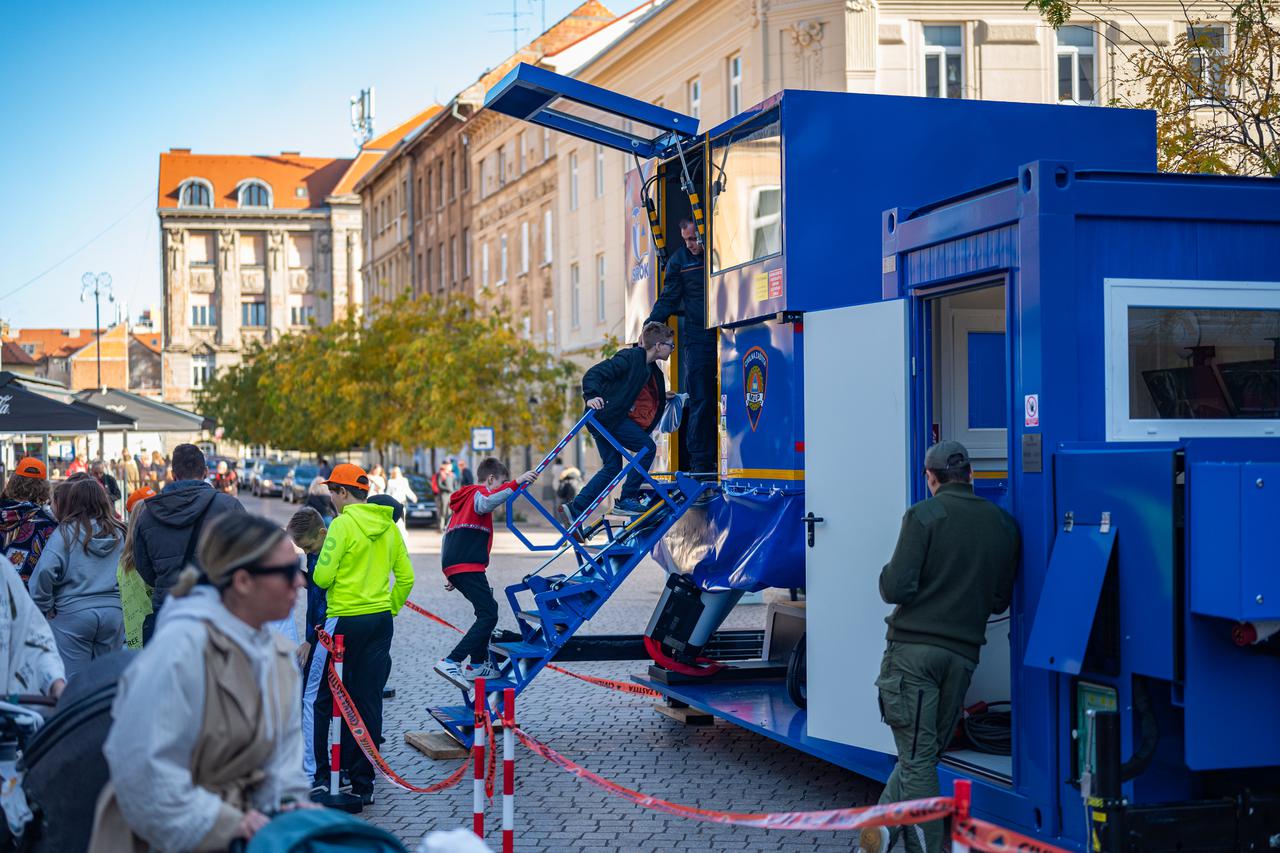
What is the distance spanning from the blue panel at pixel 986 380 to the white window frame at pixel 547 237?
38.5 metres

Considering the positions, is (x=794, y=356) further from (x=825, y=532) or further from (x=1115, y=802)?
(x=1115, y=802)

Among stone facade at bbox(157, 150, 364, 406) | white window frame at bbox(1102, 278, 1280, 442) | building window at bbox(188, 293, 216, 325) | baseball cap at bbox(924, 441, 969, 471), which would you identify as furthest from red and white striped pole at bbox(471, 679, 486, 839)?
building window at bbox(188, 293, 216, 325)

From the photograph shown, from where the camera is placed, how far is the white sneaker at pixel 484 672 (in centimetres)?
1041

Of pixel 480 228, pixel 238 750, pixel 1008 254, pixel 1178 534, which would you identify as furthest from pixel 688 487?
pixel 480 228

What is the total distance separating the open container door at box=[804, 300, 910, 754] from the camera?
7562 mm

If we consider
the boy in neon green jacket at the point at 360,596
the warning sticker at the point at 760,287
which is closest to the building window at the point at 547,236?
the warning sticker at the point at 760,287

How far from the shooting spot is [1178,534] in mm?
5609

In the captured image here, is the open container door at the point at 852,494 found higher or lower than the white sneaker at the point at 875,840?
higher

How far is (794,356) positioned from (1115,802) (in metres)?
4.38

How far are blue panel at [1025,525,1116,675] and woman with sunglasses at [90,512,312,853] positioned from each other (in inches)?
126

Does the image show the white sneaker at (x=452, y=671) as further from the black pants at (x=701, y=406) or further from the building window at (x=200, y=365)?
the building window at (x=200, y=365)

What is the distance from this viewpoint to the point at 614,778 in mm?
9430

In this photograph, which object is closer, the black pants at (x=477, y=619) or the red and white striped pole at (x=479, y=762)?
the red and white striped pole at (x=479, y=762)

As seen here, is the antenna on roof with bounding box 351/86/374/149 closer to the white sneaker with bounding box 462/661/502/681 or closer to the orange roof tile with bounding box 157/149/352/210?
the orange roof tile with bounding box 157/149/352/210
